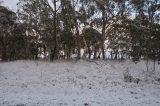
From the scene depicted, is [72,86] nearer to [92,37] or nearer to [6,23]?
[6,23]

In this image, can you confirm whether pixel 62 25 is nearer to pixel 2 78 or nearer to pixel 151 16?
pixel 151 16

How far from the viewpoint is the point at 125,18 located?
39.9 m

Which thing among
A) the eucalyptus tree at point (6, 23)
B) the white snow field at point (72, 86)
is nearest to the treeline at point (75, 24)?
the eucalyptus tree at point (6, 23)

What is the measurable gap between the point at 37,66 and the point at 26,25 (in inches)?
688

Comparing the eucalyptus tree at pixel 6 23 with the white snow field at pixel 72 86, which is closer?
the white snow field at pixel 72 86

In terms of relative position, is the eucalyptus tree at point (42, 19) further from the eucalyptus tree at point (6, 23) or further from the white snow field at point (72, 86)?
the white snow field at point (72, 86)

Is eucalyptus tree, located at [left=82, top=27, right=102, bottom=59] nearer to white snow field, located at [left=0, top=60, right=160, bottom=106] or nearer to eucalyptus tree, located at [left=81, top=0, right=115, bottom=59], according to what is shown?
eucalyptus tree, located at [left=81, top=0, right=115, bottom=59]

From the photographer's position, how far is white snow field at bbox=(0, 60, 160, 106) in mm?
13952

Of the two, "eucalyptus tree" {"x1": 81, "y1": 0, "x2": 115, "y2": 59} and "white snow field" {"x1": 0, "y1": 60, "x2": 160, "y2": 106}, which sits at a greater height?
"eucalyptus tree" {"x1": 81, "y1": 0, "x2": 115, "y2": 59}

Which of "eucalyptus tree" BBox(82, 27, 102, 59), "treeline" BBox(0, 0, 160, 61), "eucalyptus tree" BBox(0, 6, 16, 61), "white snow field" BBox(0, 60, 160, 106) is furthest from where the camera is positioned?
"eucalyptus tree" BBox(82, 27, 102, 59)

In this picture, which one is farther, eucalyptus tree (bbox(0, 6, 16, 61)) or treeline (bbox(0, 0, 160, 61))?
eucalyptus tree (bbox(0, 6, 16, 61))

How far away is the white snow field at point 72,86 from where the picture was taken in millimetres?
13952

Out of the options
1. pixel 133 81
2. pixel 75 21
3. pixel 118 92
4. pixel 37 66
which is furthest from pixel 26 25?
pixel 118 92

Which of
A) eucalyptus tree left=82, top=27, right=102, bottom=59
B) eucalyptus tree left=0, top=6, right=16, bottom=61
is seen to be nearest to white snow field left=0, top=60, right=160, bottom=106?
eucalyptus tree left=0, top=6, right=16, bottom=61
